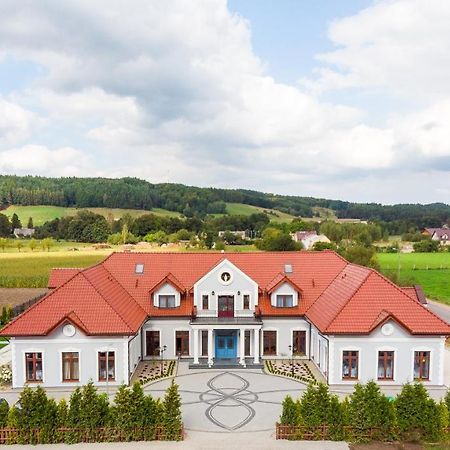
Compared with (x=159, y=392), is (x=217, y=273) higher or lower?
higher

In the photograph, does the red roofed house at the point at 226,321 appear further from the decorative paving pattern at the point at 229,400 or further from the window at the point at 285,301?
the decorative paving pattern at the point at 229,400

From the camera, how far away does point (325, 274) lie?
108 ft

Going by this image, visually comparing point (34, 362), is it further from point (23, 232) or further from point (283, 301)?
point (23, 232)

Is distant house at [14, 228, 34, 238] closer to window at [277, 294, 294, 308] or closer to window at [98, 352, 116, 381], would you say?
window at [277, 294, 294, 308]

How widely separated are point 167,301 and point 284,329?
752cm

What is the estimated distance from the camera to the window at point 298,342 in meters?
30.7

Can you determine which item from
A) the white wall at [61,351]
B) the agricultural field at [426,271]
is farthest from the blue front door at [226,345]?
the agricultural field at [426,271]

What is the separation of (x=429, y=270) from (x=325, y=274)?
56352 millimetres

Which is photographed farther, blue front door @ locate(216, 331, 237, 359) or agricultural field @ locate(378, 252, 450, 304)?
agricultural field @ locate(378, 252, 450, 304)

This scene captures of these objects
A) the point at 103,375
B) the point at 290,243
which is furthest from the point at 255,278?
the point at 290,243

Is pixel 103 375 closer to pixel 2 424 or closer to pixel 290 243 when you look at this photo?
pixel 2 424

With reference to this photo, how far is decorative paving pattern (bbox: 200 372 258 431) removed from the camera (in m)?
20.7

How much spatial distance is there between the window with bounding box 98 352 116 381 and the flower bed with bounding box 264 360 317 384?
8.73 meters

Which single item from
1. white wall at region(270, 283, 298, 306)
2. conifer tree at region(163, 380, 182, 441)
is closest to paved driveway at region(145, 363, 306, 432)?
conifer tree at region(163, 380, 182, 441)
